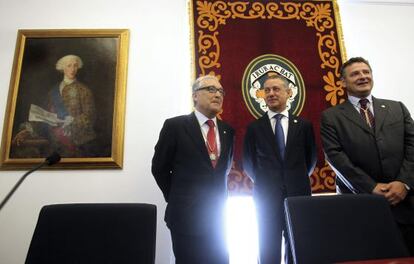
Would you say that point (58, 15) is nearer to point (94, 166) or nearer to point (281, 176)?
point (94, 166)

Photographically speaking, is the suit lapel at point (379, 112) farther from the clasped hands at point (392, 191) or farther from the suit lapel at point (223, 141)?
the suit lapel at point (223, 141)

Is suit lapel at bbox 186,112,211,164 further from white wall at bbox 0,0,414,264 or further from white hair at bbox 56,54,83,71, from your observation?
white hair at bbox 56,54,83,71

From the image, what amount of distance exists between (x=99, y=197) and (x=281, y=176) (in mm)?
1590

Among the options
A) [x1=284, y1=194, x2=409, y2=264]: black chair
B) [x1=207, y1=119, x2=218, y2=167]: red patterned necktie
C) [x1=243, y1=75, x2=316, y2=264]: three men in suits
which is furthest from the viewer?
[x1=207, y1=119, x2=218, y2=167]: red patterned necktie

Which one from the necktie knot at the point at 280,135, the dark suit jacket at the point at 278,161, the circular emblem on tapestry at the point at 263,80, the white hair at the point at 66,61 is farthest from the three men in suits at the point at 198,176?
the white hair at the point at 66,61

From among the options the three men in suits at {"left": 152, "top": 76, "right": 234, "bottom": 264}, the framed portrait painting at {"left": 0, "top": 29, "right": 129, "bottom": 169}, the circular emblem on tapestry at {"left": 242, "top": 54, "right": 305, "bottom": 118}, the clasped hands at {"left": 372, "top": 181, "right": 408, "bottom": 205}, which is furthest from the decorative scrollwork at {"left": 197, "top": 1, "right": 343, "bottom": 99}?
the clasped hands at {"left": 372, "top": 181, "right": 408, "bottom": 205}

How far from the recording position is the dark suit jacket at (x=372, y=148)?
68.7 inches

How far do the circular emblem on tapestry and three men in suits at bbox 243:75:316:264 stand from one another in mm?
738

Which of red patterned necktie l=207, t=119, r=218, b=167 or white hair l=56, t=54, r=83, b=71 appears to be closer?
red patterned necktie l=207, t=119, r=218, b=167

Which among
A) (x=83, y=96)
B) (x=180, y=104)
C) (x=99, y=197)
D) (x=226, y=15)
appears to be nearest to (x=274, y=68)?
(x=226, y=15)

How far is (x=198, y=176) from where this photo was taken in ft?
6.05

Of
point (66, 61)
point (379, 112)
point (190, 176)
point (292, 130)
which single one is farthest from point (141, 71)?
point (379, 112)

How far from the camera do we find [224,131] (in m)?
2.12

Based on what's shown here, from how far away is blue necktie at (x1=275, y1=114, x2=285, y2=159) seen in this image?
6.53 feet
